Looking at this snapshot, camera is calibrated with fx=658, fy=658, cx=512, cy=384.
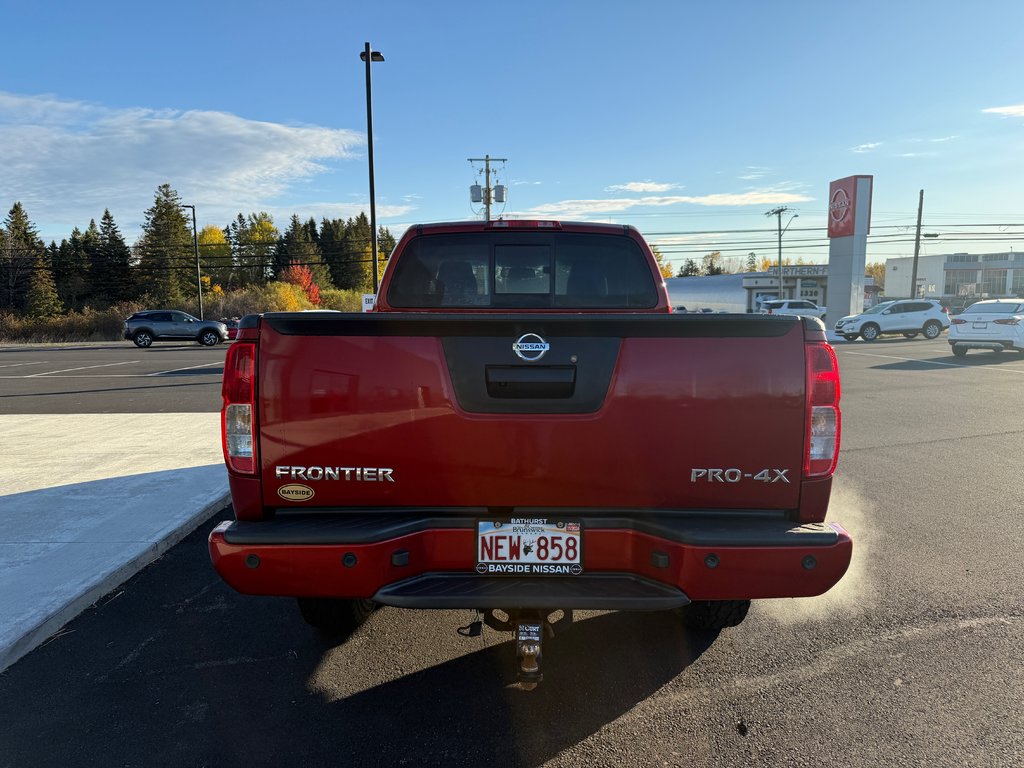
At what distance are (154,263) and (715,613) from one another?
95228 millimetres

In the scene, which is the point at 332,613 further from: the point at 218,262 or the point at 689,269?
the point at 689,269

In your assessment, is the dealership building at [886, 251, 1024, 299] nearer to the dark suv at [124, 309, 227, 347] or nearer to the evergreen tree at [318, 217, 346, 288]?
the evergreen tree at [318, 217, 346, 288]

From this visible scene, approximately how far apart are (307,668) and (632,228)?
3.18m

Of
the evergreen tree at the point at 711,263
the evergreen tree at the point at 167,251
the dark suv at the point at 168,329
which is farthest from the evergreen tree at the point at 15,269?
the evergreen tree at the point at 711,263

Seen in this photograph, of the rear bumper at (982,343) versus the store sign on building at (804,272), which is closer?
the rear bumper at (982,343)

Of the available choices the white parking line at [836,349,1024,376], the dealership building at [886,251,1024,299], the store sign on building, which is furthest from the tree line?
the dealership building at [886,251,1024,299]

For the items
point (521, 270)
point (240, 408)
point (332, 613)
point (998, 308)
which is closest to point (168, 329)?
point (521, 270)

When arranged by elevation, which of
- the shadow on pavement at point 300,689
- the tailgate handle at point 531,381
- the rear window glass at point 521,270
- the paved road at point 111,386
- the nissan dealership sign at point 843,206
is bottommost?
the paved road at point 111,386

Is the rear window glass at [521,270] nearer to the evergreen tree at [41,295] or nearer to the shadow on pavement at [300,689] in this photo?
the shadow on pavement at [300,689]

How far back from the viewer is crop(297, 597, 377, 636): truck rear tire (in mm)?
3215

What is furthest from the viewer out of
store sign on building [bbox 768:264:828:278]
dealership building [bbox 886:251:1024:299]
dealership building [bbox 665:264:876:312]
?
dealership building [bbox 886:251:1024:299]

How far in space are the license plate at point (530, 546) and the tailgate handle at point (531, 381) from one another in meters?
0.48

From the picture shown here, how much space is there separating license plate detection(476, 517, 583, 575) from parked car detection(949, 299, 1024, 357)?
2196 centimetres

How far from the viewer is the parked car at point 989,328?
19.2 m
